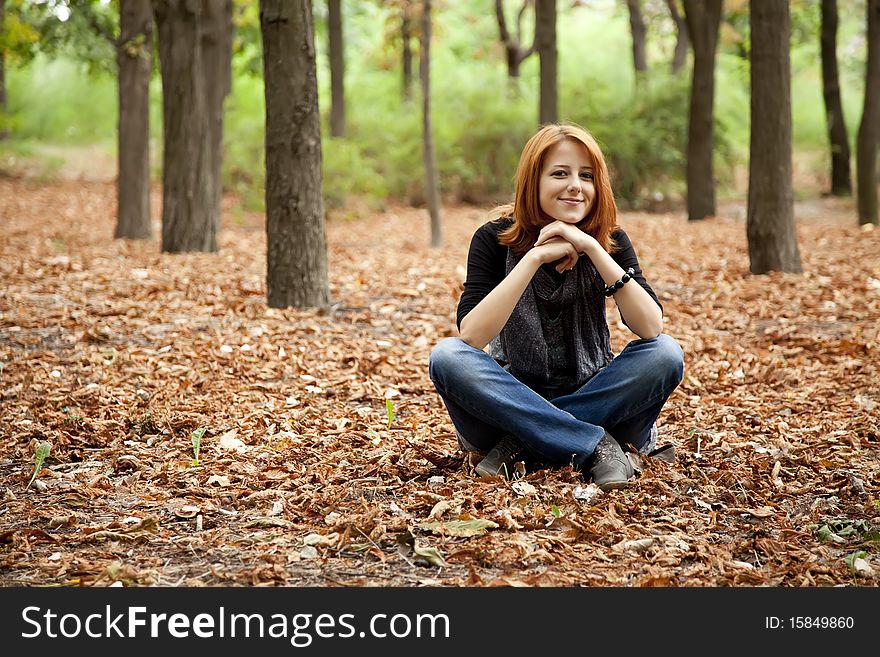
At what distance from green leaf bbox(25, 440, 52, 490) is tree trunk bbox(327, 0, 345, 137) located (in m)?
14.8

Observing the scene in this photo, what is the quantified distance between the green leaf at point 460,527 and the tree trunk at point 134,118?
10.5 meters

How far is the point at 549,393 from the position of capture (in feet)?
13.3

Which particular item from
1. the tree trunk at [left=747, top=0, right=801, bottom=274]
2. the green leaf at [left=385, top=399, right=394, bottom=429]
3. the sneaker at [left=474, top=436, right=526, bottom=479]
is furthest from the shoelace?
the tree trunk at [left=747, top=0, right=801, bottom=274]

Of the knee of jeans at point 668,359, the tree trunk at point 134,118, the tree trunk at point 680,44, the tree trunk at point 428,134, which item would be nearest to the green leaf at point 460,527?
the knee of jeans at point 668,359

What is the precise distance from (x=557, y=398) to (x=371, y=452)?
37.9 inches

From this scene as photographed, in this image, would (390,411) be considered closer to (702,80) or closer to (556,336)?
(556,336)

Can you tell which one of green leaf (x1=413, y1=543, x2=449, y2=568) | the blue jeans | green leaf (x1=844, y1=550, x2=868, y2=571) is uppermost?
the blue jeans

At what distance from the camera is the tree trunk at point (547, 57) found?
1393 centimetres

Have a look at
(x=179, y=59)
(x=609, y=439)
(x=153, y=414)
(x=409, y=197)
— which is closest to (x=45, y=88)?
(x=409, y=197)

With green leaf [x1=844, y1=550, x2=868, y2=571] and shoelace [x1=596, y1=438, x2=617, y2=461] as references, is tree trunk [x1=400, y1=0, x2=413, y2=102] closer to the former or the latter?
shoelace [x1=596, y1=438, x2=617, y2=461]

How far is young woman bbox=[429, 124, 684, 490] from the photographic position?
12.4 ft

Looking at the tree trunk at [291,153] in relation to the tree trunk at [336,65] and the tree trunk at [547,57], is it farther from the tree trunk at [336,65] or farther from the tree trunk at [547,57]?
the tree trunk at [336,65]

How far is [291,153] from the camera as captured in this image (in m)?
7.29

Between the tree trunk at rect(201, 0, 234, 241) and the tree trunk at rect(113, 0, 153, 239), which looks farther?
the tree trunk at rect(201, 0, 234, 241)
